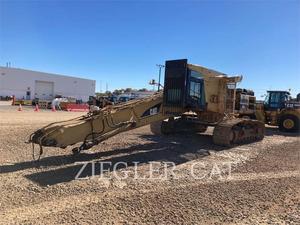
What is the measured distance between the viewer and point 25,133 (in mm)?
11195

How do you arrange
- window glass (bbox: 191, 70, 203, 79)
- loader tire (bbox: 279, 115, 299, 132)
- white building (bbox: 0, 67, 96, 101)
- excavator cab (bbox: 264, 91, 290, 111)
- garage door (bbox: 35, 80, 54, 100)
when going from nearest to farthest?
1. window glass (bbox: 191, 70, 203, 79)
2. loader tire (bbox: 279, 115, 299, 132)
3. excavator cab (bbox: 264, 91, 290, 111)
4. white building (bbox: 0, 67, 96, 101)
5. garage door (bbox: 35, 80, 54, 100)

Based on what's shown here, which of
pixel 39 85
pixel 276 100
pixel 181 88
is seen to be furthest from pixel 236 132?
pixel 39 85

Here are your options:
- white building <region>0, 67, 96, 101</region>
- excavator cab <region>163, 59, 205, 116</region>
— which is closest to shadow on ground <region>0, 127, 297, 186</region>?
excavator cab <region>163, 59, 205, 116</region>

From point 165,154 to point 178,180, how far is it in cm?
247

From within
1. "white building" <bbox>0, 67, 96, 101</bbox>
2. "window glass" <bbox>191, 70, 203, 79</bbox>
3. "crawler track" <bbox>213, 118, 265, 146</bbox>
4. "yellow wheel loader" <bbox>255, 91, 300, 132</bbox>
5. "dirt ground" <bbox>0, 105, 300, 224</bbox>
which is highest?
"white building" <bbox>0, 67, 96, 101</bbox>

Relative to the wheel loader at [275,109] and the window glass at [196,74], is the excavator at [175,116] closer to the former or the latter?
the window glass at [196,74]

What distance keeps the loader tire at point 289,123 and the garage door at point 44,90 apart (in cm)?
6078

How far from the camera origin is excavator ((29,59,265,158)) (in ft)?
22.9

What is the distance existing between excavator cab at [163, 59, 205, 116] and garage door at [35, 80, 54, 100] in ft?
212

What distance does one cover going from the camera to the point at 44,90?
71.9 m

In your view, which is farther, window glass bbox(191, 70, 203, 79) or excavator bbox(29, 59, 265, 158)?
window glass bbox(191, 70, 203, 79)

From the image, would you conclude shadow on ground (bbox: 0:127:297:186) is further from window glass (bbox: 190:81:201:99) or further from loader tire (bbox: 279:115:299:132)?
loader tire (bbox: 279:115:299:132)

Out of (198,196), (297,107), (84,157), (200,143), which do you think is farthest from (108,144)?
(297,107)

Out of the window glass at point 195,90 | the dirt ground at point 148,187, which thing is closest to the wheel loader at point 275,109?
the window glass at point 195,90
